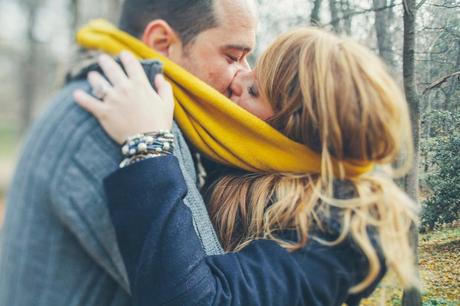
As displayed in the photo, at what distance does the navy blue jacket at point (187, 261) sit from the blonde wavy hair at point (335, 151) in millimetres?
58

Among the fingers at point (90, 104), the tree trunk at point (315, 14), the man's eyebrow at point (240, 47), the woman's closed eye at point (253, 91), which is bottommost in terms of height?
the woman's closed eye at point (253, 91)

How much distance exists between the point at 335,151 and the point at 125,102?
0.62 m

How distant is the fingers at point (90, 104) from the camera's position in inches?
49.2

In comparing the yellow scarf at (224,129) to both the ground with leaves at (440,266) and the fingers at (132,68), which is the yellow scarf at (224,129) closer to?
the fingers at (132,68)

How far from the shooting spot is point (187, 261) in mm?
1224

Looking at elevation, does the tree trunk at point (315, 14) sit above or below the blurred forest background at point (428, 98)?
above

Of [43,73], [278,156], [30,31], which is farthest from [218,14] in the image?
[43,73]

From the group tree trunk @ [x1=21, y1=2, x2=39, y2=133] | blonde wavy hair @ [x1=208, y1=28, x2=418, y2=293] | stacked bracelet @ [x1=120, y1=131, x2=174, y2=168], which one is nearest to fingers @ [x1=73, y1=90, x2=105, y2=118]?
stacked bracelet @ [x1=120, y1=131, x2=174, y2=168]

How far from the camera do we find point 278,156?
61.6 inches

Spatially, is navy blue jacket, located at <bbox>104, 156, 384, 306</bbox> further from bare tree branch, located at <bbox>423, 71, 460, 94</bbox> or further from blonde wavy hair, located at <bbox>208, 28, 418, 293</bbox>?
bare tree branch, located at <bbox>423, 71, 460, 94</bbox>

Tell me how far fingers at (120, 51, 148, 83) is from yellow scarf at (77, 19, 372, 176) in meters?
0.16

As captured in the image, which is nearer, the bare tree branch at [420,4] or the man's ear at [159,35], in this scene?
the bare tree branch at [420,4]

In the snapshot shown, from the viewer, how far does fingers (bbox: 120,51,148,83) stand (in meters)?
1.33

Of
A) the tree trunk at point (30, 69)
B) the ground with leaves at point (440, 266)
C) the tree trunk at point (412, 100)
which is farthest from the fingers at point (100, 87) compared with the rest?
the tree trunk at point (30, 69)
